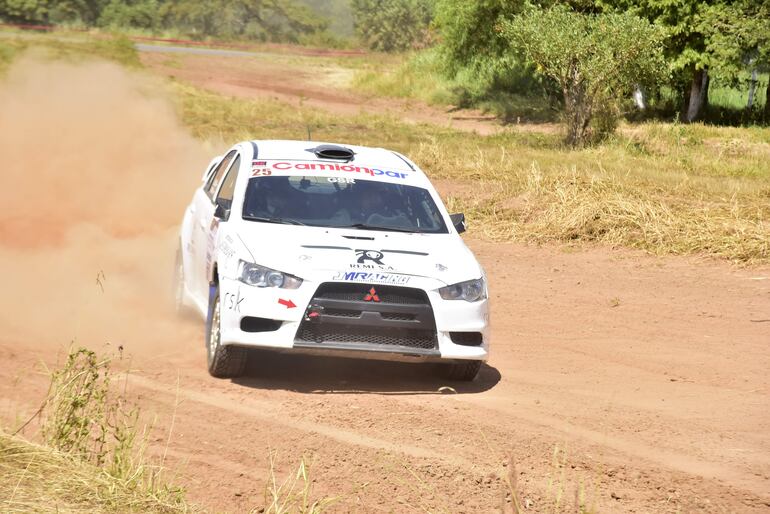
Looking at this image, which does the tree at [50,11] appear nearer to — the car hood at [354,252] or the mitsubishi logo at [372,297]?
the car hood at [354,252]

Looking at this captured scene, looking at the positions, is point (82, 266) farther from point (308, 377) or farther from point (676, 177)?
point (676, 177)

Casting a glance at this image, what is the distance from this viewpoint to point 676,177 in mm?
19750

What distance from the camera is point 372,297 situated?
8.34 metres

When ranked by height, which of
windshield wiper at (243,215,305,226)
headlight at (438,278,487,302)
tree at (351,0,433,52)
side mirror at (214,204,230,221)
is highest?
side mirror at (214,204,230,221)

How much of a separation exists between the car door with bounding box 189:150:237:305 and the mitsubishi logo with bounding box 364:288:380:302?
5.44ft

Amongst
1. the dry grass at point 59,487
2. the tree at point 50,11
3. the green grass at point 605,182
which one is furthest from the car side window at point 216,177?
the tree at point 50,11

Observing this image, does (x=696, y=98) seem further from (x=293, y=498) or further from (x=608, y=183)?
(x=293, y=498)

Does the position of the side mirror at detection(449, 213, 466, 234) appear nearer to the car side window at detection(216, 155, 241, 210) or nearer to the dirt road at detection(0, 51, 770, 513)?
the dirt road at detection(0, 51, 770, 513)

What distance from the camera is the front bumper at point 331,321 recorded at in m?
8.28

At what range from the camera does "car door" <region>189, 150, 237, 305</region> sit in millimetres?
9680

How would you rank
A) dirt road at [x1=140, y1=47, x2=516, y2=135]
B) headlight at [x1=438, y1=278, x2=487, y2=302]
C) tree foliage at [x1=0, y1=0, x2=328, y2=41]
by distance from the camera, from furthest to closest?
tree foliage at [x1=0, y1=0, x2=328, y2=41]
dirt road at [x1=140, y1=47, x2=516, y2=135]
headlight at [x1=438, y1=278, x2=487, y2=302]

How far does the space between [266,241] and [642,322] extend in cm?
444

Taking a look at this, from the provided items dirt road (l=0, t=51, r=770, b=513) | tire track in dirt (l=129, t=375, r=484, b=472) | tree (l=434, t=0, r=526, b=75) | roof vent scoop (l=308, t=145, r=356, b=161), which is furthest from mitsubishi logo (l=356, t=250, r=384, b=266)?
tree (l=434, t=0, r=526, b=75)

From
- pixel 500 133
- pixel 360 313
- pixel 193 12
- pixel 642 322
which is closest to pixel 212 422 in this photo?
pixel 360 313
